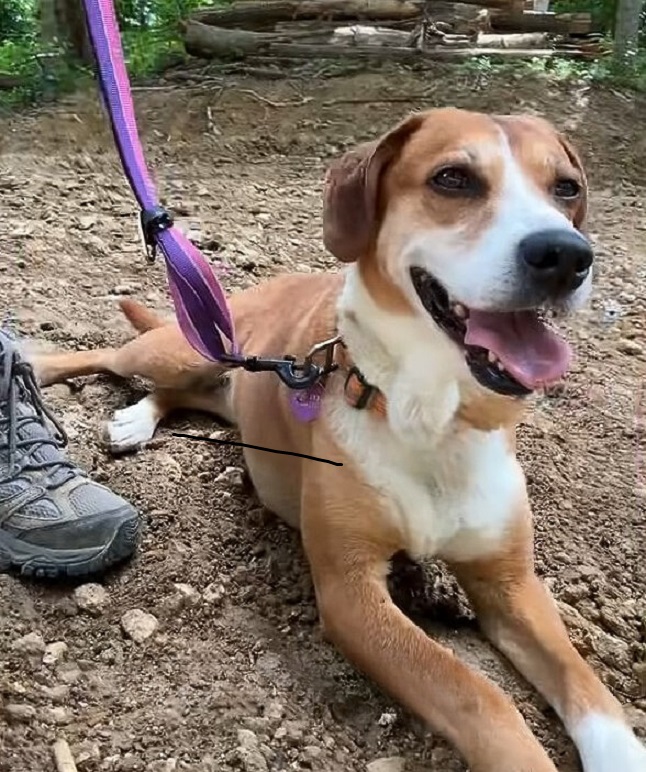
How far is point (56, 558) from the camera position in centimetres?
268

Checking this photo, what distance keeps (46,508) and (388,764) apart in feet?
3.35

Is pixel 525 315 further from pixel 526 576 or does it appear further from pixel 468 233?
pixel 526 576

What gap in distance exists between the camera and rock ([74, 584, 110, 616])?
261 centimetres

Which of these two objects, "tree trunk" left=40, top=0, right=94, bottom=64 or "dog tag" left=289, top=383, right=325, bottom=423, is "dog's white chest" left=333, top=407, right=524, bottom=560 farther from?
"tree trunk" left=40, top=0, right=94, bottom=64

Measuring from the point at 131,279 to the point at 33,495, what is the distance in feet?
6.19

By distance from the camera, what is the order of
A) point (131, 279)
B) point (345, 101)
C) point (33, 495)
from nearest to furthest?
point (33, 495) → point (131, 279) → point (345, 101)

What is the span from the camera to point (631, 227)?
17.2 ft

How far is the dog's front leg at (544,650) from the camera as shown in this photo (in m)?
2.22

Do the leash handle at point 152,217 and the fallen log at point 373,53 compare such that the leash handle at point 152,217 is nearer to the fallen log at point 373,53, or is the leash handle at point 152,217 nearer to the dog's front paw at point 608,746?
the dog's front paw at point 608,746

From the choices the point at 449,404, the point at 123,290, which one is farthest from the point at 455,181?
the point at 123,290

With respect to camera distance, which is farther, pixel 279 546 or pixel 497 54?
pixel 497 54

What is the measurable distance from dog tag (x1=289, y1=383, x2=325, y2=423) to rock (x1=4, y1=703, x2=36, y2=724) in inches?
33.4

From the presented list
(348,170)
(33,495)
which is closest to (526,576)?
(348,170)

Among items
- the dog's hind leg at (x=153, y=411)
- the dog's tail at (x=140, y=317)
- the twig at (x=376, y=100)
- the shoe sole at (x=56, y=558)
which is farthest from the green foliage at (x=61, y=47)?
the shoe sole at (x=56, y=558)
